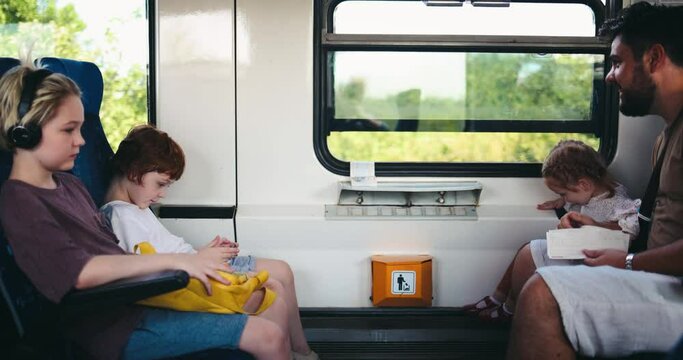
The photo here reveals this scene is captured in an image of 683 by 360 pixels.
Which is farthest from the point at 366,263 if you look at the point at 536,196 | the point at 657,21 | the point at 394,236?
the point at 657,21

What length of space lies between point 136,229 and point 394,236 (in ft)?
3.95

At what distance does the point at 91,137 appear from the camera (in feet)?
10.3

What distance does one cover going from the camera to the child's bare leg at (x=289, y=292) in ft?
10.6

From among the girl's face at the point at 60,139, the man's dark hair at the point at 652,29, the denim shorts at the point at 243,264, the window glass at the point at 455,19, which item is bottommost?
the denim shorts at the point at 243,264

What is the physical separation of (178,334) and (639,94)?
6.19ft

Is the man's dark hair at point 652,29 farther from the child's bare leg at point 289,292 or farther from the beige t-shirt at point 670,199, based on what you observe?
the child's bare leg at point 289,292

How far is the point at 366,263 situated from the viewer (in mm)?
Result: 3668

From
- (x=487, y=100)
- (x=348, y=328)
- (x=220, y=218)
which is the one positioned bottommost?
(x=348, y=328)

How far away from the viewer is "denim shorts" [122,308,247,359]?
8.02 ft

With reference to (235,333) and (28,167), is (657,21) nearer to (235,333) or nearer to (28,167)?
(235,333)

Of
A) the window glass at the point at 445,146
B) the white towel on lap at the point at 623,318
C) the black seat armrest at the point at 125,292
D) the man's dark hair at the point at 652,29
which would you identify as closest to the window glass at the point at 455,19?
the window glass at the point at 445,146

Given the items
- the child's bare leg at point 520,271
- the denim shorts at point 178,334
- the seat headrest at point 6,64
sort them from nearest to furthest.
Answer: the denim shorts at point 178,334
the seat headrest at point 6,64
the child's bare leg at point 520,271

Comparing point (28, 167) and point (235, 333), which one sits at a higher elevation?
point (28, 167)

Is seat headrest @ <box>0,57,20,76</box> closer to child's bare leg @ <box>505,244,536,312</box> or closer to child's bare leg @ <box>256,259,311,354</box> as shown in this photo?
child's bare leg @ <box>256,259,311,354</box>
